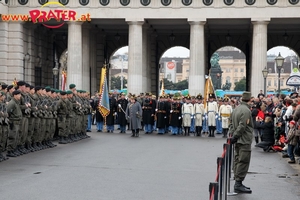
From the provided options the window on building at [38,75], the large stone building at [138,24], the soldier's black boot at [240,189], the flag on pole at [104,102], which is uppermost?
the large stone building at [138,24]

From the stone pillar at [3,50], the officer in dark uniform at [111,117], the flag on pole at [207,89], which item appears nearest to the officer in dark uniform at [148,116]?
the officer in dark uniform at [111,117]

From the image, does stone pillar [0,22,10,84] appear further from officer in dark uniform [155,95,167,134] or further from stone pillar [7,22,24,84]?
officer in dark uniform [155,95,167,134]

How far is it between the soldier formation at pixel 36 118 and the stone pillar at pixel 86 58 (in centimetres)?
1804

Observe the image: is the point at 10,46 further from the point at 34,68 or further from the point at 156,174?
the point at 156,174

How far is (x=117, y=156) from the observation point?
17312mm

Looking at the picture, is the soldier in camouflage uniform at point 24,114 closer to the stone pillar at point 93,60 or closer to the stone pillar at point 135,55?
the stone pillar at point 135,55

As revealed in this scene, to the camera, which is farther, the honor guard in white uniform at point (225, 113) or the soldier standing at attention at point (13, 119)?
the honor guard in white uniform at point (225, 113)

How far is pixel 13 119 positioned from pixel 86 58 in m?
26.8

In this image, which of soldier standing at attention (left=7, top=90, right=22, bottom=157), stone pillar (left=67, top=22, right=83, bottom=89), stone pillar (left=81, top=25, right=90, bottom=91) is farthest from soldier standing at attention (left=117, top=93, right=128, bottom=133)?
soldier standing at attention (left=7, top=90, right=22, bottom=157)

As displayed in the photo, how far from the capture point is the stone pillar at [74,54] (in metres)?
40.6

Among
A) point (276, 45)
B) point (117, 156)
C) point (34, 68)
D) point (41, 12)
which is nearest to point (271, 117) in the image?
point (117, 156)

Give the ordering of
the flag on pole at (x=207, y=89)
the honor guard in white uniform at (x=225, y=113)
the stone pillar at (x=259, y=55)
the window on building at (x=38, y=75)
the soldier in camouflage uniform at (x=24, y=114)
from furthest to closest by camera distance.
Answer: the window on building at (x=38, y=75) → the stone pillar at (x=259, y=55) → the flag on pole at (x=207, y=89) → the honor guard in white uniform at (x=225, y=113) → the soldier in camouflage uniform at (x=24, y=114)

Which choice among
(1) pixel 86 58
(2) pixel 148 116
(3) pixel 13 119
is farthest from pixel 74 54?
(3) pixel 13 119

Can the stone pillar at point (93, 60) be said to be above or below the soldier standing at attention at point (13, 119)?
above
